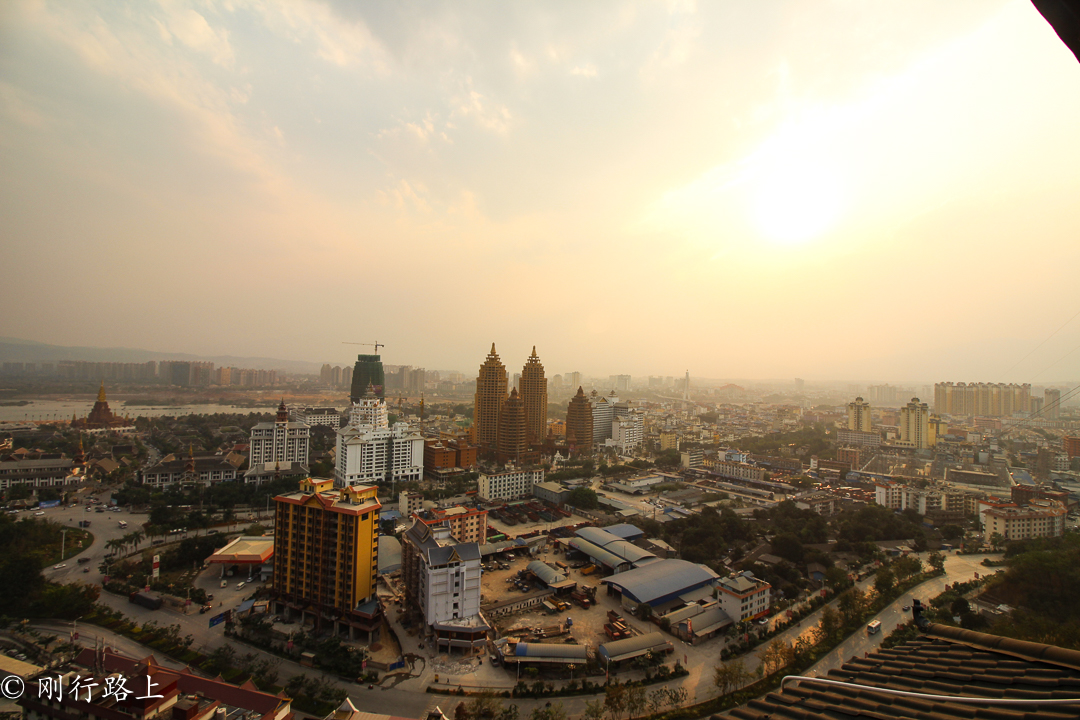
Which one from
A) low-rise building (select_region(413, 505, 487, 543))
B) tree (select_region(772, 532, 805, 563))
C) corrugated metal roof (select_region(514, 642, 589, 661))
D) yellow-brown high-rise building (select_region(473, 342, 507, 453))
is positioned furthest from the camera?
yellow-brown high-rise building (select_region(473, 342, 507, 453))

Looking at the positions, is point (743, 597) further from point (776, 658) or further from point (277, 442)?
point (277, 442)

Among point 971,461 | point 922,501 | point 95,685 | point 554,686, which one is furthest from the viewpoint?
point 971,461

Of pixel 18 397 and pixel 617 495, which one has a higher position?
pixel 18 397

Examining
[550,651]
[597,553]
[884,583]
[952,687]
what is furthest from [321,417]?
[952,687]

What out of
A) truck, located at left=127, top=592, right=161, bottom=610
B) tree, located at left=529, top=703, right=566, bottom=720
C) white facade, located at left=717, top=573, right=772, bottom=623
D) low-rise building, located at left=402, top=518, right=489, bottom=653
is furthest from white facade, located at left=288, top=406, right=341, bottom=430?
tree, located at left=529, top=703, right=566, bottom=720

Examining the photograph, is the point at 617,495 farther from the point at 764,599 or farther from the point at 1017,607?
the point at 1017,607

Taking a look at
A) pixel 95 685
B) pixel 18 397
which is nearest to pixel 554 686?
pixel 95 685

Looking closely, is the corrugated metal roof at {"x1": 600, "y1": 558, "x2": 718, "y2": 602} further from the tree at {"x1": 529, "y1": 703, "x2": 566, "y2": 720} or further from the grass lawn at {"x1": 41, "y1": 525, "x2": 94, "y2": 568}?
the grass lawn at {"x1": 41, "y1": 525, "x2": 94, "y2": 568}
